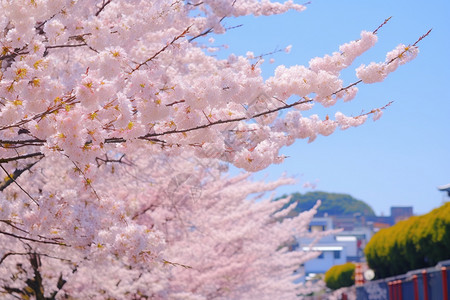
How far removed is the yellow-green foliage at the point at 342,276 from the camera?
4019 centimetres

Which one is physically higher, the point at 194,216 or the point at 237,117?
the point at 194,216

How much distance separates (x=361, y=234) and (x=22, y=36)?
105118mm

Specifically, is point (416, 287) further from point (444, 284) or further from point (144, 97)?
point (144, 97)

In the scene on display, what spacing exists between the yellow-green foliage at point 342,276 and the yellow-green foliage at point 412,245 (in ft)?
38.8

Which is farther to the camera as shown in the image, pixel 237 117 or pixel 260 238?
pixel 260 238

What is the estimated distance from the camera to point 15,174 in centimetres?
688

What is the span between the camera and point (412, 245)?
22000 millimetres


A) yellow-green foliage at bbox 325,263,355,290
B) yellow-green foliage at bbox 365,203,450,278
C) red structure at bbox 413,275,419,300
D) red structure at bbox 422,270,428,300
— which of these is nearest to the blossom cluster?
red structure at bbox 422,270,428,300

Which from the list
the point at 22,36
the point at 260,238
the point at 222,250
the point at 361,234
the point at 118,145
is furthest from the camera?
the point at 361,234

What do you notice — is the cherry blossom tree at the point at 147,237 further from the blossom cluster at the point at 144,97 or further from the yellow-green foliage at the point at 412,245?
the yellow-green foliage at the point at 412,245

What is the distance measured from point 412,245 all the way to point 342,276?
1931 centimetres

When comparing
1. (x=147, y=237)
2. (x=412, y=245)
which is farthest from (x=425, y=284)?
(x=147, y=237)

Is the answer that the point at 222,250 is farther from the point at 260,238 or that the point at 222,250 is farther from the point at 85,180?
the point at 85,180

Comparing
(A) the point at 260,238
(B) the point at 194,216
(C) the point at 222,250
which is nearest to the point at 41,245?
(B) the point at 194,216
